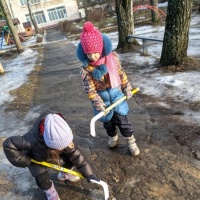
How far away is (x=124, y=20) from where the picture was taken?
8.19m

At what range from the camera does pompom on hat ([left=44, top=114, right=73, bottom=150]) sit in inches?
75.7

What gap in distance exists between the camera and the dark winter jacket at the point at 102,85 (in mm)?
2516

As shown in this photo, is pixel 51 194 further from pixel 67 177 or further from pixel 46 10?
pixel 46 10

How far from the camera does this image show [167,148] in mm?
2938

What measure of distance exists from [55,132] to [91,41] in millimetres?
962

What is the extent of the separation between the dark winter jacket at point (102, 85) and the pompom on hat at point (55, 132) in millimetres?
692

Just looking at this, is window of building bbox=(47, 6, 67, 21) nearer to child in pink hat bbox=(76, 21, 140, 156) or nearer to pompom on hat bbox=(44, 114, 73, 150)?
child in pink hat bbox=(76, 21, 140, 156)

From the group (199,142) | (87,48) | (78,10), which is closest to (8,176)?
(87,48)

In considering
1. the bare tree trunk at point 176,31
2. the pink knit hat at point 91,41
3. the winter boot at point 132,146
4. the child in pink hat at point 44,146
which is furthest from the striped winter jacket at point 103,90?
the bare tree trunk at point 176,31

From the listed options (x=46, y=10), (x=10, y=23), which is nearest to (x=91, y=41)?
(x=10, y=23)

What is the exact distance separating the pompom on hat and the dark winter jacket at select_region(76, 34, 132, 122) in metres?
0.69

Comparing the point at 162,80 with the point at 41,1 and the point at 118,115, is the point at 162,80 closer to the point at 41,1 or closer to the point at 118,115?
the point at 118,115

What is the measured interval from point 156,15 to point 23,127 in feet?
45.5

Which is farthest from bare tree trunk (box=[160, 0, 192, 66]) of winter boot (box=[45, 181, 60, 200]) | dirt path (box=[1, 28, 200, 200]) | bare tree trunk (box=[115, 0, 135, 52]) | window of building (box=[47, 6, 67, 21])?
window of building (box=[47, 6, 67, 21])
